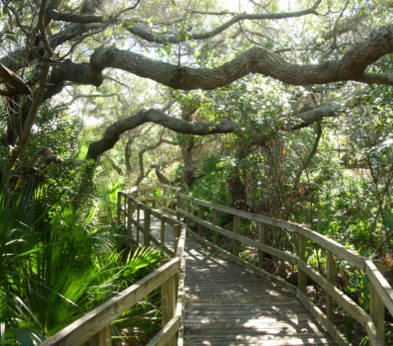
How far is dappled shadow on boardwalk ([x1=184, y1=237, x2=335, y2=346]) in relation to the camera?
5012 millimetres

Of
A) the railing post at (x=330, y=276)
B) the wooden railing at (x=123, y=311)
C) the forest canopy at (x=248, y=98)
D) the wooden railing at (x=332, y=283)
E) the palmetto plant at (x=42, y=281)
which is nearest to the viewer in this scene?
the wooden railing at (x=123, y=311)

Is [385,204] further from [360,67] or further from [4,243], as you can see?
[4,243]

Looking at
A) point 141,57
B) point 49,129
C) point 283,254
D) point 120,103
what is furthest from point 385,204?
point 120,103

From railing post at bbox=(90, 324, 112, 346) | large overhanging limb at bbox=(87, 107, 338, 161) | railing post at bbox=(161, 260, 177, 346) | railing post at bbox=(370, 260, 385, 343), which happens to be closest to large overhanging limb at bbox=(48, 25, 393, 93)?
large overhanging limb at bbox=(87, 107, 338, 161)

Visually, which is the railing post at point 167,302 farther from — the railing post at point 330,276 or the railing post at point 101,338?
the railing post at point 330,276

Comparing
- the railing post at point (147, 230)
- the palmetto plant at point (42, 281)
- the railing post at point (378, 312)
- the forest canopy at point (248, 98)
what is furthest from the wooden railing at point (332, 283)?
the palmetto plant at point (42, 281)

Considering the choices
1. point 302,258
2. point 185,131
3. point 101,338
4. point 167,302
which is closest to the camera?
point 101,338

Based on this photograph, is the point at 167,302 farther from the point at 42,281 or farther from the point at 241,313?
the point at 241,313

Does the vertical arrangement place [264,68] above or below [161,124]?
above

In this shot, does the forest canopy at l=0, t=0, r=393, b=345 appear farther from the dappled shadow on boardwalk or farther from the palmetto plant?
the dappled shadow on boardwalk

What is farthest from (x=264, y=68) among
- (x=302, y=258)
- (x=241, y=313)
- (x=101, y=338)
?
(x=101, y=338)

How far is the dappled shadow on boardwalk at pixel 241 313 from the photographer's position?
5.01 m

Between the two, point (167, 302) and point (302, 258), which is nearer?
point (167, 302)

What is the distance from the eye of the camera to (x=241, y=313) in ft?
19.3
